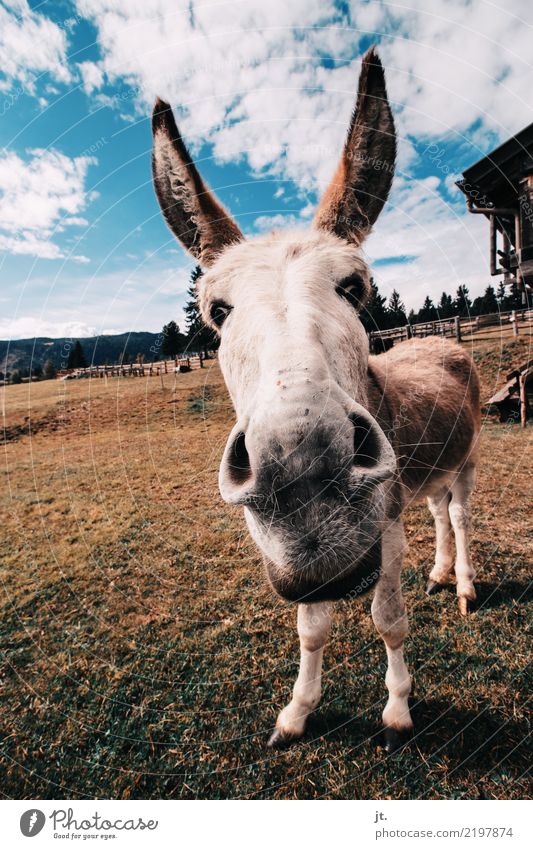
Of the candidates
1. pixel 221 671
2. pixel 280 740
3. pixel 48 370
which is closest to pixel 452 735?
pixel 280 740

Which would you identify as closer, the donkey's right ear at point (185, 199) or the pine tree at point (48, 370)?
the donkey's right ear at point (185, 199)

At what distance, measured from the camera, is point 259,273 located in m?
2.36

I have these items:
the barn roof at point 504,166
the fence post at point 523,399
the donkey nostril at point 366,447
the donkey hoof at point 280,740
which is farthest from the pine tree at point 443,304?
the fence post at point 523,399

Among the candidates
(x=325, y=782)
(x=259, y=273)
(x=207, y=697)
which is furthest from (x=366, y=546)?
(x=207, y=697)

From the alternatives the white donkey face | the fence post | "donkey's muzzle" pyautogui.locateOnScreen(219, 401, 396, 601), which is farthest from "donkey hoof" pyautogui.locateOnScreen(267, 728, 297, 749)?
the fence post

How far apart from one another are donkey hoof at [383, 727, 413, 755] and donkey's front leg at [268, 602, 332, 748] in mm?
655

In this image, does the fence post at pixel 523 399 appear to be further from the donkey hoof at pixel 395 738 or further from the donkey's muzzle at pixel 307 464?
the donkey's muzzle at pixel 307 464

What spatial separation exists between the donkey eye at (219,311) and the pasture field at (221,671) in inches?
85.9

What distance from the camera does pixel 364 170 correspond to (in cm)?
281

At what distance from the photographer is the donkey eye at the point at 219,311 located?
2609 millimetres

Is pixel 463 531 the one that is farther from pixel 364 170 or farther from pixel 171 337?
pixel 171 337

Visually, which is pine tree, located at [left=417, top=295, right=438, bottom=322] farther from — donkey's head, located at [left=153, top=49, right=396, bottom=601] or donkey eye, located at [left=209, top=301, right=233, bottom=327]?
donkey eye, located at [left=209, top=301, right=233, bottom=327]

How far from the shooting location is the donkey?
150 cm

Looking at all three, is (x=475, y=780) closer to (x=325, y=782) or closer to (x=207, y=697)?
(x=325, y=782)
